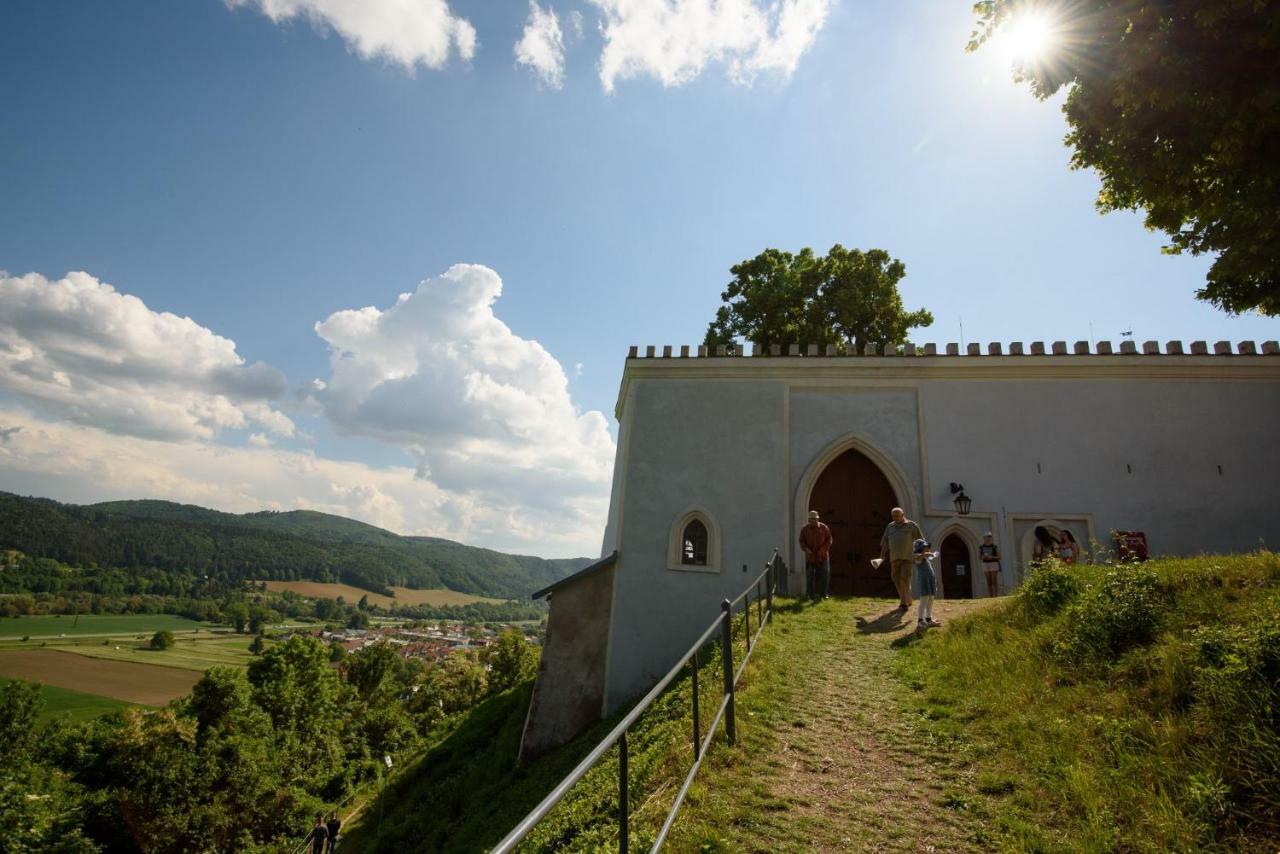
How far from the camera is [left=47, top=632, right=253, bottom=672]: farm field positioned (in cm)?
8831

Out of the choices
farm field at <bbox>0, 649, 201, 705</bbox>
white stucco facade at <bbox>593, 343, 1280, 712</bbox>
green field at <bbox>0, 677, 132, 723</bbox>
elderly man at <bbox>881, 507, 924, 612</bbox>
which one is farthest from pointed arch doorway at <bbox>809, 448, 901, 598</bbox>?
farm field at <bbox>0, 649, 201, 705</bbox>

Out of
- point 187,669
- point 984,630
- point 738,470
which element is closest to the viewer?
point 984,630

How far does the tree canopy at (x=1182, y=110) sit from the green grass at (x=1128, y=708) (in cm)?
519

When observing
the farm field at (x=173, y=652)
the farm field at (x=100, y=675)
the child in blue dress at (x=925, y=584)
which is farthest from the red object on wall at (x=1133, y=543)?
the farm field at (x=173, y=652)

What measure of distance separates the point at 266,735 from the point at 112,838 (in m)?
8.08

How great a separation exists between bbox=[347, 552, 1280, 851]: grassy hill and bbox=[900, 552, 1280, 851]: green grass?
17mm

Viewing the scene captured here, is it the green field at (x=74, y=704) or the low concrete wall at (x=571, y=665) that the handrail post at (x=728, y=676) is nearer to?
the low concrete wall at (x=571, y=665)

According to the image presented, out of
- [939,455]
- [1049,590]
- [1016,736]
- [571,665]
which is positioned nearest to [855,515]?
[939,455]

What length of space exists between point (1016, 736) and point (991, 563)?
1020cm

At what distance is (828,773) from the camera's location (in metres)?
5.50

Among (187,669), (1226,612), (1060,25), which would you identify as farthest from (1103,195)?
(187,669)

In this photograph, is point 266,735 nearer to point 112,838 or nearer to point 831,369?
point 112,838

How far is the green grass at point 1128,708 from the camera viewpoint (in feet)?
12.8

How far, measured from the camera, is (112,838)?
84.1 feet
